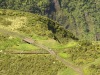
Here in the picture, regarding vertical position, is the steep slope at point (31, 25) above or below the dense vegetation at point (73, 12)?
above

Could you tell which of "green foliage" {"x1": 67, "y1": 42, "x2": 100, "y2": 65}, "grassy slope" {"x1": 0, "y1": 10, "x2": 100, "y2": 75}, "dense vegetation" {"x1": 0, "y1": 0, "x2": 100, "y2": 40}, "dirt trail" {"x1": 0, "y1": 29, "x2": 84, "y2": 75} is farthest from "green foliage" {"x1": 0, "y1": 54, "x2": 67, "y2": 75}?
"dense vegetation" {"x1": 0, "y1": 0, "x2": 100, "y2": 40}

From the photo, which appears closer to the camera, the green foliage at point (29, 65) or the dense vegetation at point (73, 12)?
the green foliage at point (29, 65)

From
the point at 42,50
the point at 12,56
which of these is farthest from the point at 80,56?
the point at 12,56

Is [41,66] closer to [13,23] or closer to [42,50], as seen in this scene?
[42,50]

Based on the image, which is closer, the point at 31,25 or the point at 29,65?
the point at 29,65

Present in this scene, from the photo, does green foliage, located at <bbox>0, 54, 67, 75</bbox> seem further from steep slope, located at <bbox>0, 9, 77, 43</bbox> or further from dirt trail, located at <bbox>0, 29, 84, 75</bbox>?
steep slope, located at <bbox>0, 9, 77, 43</bbox>

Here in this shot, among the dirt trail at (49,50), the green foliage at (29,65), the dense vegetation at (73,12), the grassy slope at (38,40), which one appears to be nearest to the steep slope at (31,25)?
the grassy slope at (38,40)

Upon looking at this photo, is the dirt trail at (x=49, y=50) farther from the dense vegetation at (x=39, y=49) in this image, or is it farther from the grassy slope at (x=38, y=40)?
the grassy slope at (x=38, y=40)

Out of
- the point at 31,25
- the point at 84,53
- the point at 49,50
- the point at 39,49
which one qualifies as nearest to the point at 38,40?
the point at 39,49

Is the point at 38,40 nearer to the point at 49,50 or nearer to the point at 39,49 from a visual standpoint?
the point at 39,49
